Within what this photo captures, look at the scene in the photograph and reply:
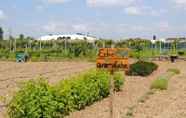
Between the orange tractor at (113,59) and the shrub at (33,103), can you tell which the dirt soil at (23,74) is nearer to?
the shrub at (33,103)

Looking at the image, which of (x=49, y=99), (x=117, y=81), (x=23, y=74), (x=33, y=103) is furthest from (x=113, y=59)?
(x=23, y=74)

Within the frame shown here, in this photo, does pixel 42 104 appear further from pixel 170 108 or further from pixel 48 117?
pixel 170 108

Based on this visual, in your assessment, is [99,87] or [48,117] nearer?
[48,117]

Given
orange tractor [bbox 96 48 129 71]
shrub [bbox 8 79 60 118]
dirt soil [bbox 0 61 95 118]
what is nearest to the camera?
shrub [bbox 8 79 60 118]

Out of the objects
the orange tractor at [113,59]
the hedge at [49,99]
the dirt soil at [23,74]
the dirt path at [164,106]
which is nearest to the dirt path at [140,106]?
the dirt path at [164,106]

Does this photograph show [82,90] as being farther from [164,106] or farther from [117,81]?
[117,81]

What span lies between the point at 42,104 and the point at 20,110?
0.34m

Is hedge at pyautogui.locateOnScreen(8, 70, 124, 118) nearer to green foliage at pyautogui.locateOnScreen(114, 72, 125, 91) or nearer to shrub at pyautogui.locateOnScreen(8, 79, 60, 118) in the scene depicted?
shrub at pyautogui.locateOnScreen(8, 79, 60, 118)

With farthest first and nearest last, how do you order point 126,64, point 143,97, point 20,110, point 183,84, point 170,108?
point 183,84 → point 143,97 → point 170,108 → point 126,64 → point 20,110

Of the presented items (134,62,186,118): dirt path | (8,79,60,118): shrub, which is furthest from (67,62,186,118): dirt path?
(8,79,60,118): shrub

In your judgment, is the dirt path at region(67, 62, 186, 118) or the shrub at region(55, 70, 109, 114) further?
the dirt path at region(67, 62, 186, 118)

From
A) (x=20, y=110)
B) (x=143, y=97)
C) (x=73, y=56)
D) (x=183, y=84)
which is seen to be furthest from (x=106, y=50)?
(x=73, y=56)

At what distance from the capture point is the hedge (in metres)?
6.89

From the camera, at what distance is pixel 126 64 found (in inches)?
312
